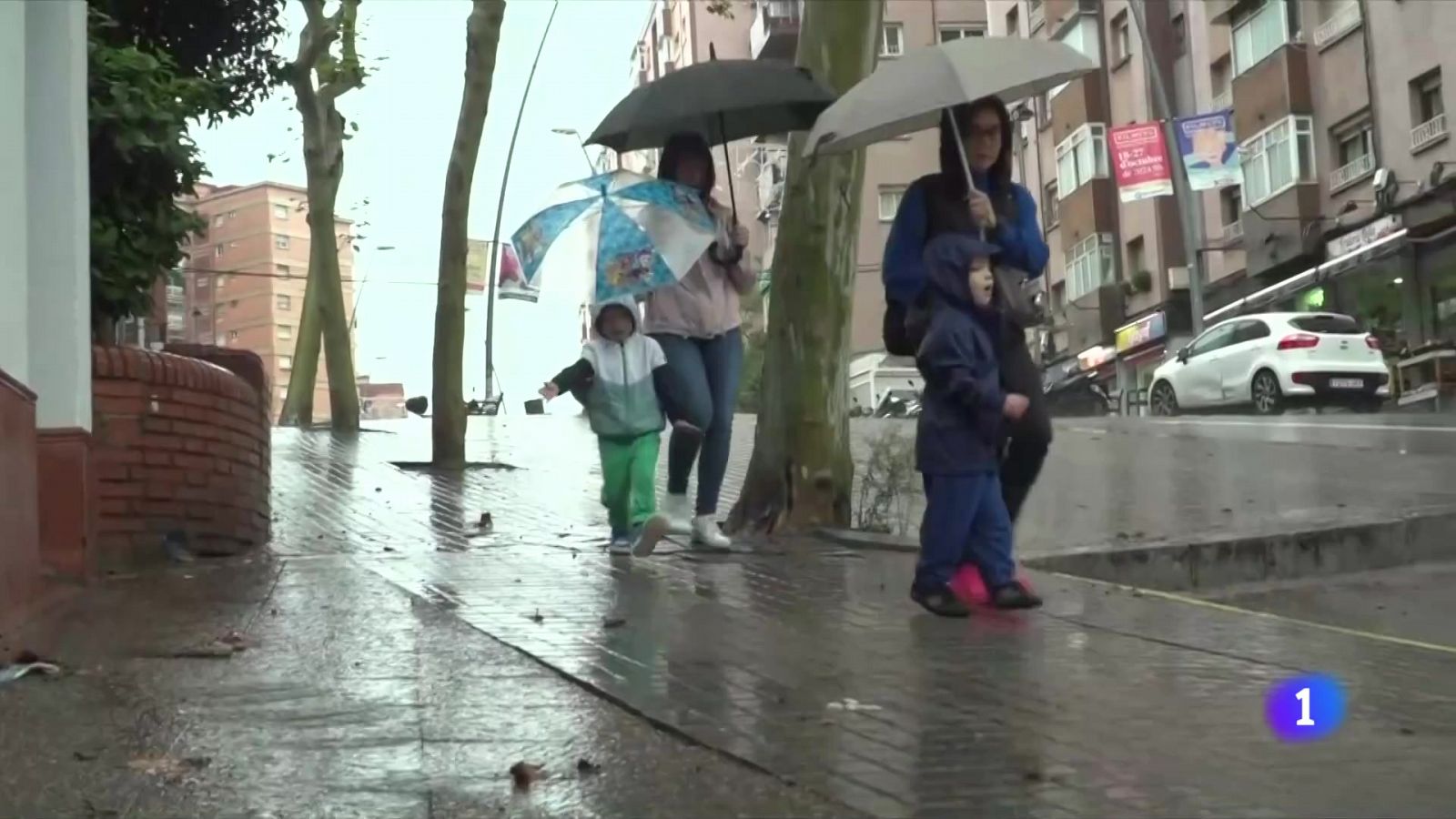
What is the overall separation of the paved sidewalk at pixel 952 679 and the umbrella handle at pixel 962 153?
147cm

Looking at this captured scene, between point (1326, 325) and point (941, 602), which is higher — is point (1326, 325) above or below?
above

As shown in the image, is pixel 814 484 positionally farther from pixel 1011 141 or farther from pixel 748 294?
pixel 1011 141

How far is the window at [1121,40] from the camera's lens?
1913 inches

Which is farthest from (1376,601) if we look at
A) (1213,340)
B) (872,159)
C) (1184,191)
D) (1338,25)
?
(872,159)

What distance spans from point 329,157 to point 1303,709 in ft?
88.0

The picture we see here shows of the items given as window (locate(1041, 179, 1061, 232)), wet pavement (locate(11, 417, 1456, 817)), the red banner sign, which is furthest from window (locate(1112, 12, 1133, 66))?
wet pavement (locate(11, 417, 1456, 817))

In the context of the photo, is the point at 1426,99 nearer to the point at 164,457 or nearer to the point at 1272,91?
the point at 1272,91

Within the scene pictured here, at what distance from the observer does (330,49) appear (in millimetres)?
30562

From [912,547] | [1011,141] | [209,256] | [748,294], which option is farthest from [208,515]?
[209,256]

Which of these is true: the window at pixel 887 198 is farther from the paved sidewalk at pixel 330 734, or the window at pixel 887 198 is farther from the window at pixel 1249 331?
the paved sidewalk at pixel 330 734

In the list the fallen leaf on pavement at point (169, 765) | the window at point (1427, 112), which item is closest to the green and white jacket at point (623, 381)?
the fallen leaf on pavement at point (169, 765)

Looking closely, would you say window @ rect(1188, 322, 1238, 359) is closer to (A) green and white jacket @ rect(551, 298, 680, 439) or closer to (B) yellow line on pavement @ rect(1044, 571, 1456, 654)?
(B) yellow line on pavement @ rect(1044, 571, 1456, 654)

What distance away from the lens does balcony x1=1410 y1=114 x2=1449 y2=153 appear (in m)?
33.3

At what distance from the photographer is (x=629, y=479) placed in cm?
881
